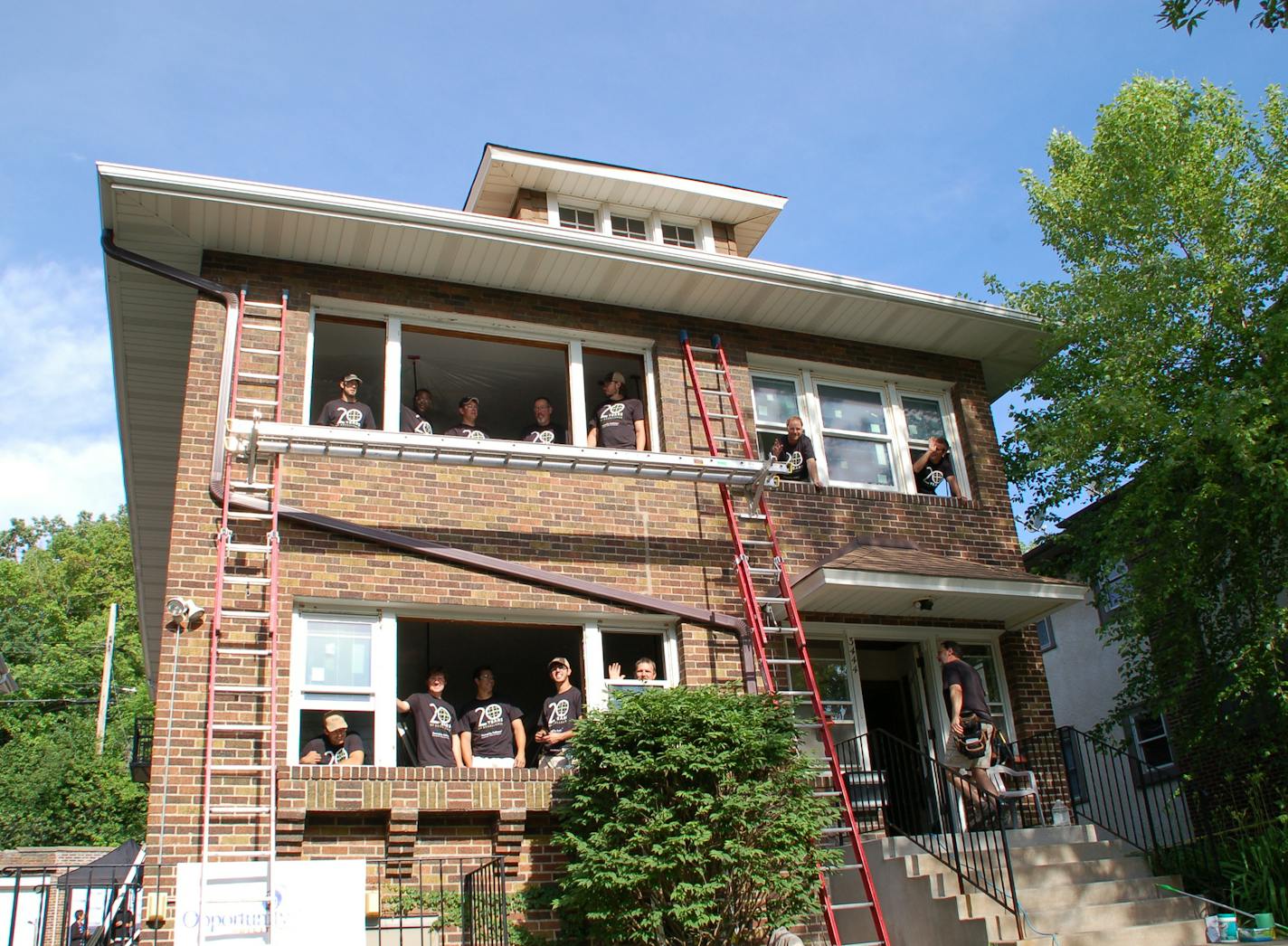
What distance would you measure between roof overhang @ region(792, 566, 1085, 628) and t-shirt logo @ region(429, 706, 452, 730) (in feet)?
11.6

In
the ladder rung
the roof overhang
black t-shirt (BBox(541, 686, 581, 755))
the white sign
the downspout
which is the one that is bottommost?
the white sign

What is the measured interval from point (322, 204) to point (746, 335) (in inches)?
189

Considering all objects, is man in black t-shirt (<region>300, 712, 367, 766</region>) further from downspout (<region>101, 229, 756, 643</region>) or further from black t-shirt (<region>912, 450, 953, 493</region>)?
black t-shirt (<region>912, 450, 953, 493</region>)

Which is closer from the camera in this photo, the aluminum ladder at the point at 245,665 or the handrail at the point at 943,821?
the aluminum ladder at the point at 245,665

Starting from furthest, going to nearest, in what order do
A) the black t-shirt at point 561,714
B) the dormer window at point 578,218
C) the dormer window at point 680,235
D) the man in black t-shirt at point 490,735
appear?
the dormer window at point 680,235, the dormer window at point 578,218, the black t-shirt at point 561,714, the man in black t-shirt at point 490,735

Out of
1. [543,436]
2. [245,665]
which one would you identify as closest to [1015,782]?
[543,436]

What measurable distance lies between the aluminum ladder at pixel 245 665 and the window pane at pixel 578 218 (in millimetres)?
5111

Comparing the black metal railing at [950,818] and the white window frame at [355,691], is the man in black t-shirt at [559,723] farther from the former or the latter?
the black metal railing at [950,818]

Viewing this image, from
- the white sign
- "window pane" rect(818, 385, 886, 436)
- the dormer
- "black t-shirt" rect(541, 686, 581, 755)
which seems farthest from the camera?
the dormer

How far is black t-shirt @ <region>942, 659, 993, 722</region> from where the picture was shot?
11.2m

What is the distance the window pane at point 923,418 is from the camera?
46.6 feet

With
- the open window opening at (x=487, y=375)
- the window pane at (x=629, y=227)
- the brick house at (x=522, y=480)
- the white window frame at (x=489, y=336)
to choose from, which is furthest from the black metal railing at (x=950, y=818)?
the window pane at (x=629, y=227)

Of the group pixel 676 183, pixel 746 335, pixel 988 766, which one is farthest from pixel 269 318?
pixel 988 766

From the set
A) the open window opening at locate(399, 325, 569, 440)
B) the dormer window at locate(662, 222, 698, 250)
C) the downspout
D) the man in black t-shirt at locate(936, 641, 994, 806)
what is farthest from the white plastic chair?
the dormer window at locate(662, 222, 698, 250)
